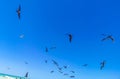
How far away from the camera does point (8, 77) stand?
2462cm

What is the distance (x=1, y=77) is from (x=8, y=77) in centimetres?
113

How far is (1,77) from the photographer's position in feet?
77.5

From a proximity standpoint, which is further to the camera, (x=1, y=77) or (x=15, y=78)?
(x=15, y=78)

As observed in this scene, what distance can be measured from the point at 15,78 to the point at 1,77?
8.40ft

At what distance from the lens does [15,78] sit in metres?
25.9

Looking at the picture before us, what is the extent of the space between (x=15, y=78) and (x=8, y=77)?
143 centimetres
